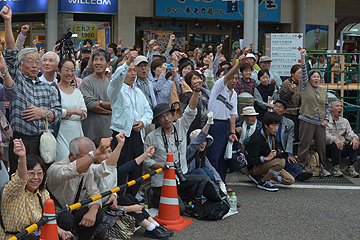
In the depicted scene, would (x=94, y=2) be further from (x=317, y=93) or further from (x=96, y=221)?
(x=96, y=221)

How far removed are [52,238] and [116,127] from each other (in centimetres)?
222

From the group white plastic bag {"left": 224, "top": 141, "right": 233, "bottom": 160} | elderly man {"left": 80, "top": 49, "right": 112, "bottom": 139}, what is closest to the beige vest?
white plastic bag {"left": 224, "top": 141, "right": 233, "bottom": 160}

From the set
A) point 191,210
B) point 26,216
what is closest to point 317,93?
point 191,210

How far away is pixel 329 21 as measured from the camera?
21.6m

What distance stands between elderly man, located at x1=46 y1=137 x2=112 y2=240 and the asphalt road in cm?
85

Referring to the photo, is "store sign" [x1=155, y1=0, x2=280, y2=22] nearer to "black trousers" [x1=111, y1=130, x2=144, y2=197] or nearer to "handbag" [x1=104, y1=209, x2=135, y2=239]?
"black trousers" [x1=111, y1=130, x2=144, y2=197]

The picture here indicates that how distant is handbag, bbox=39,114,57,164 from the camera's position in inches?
193

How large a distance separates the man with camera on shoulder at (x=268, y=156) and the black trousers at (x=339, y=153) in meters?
1.52

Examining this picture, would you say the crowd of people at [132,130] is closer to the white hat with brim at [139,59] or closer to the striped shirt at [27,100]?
the striped shirt at [27,100]

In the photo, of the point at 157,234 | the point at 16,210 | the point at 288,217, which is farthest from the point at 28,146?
the point at 288,217

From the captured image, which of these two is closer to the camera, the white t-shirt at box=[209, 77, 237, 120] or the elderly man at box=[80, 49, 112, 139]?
the elderly man at box=[80, 49, 112, 139]

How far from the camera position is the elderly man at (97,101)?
6.03 metres

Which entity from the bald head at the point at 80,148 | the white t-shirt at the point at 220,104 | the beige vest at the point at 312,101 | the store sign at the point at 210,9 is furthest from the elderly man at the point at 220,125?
the store sign at the point at 210,9

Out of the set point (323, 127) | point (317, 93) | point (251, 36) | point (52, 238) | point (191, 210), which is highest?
point (251, 36)
